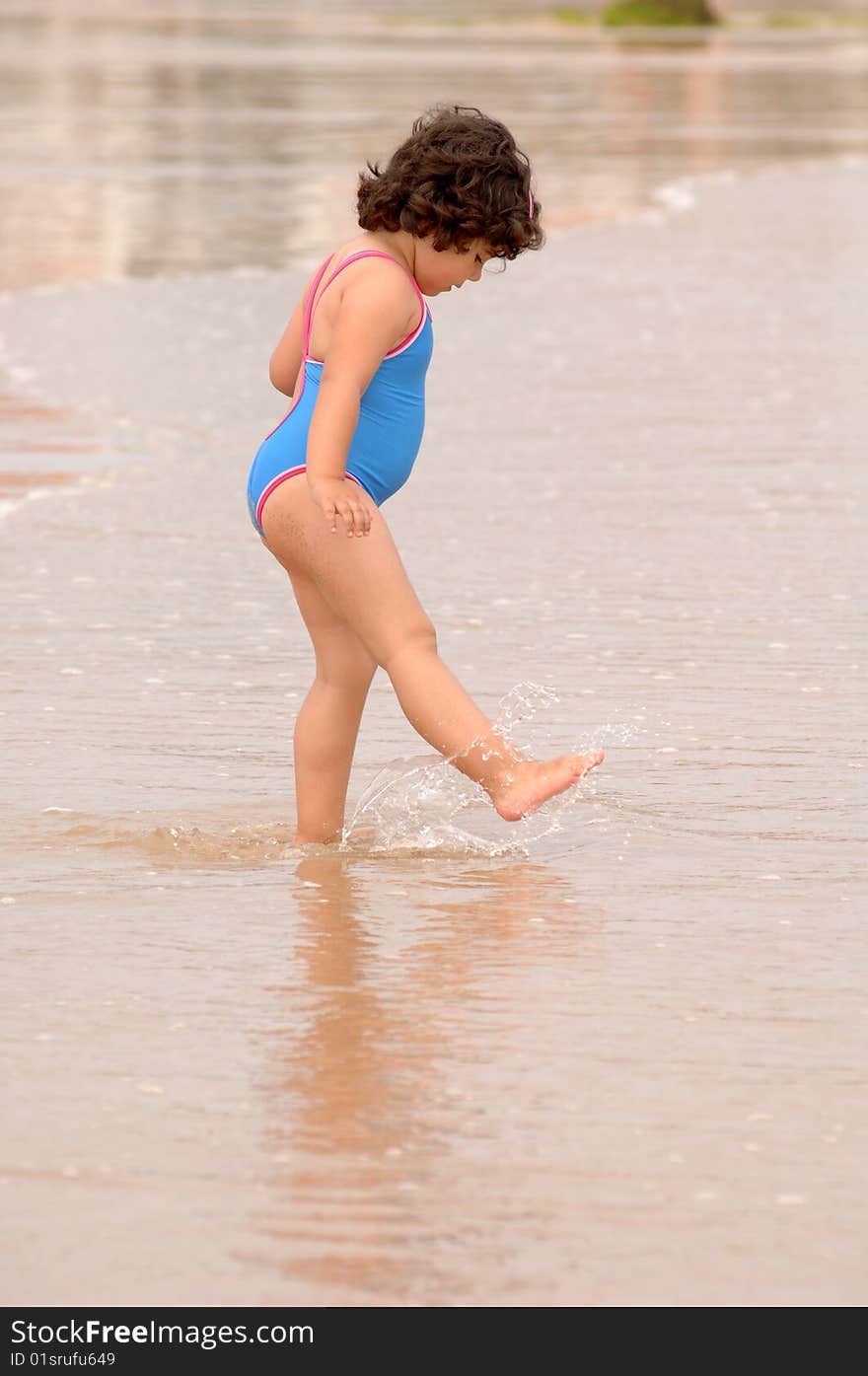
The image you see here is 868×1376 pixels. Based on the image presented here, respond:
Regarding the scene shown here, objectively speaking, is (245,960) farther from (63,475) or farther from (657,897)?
(63,475)

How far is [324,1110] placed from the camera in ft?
12.2

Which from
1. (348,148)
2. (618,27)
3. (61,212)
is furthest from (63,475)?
(618,27)

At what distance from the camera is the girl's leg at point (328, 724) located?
5.13 meters

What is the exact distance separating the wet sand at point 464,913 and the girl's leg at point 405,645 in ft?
0.66

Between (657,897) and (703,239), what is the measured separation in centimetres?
1251

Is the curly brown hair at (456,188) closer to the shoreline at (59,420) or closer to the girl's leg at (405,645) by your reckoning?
the girl's leg at (405,645)

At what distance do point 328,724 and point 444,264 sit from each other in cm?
92

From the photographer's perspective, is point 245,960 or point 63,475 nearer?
point 245,960

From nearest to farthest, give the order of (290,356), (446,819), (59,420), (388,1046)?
(388,1046), (290,356), (446,819), (59,420)

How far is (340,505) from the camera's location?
4.68 meters

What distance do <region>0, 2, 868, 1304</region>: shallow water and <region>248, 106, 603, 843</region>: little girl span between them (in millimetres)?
317

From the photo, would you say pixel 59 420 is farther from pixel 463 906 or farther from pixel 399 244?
pixel 463 906

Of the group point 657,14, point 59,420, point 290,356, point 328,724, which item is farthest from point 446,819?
point 657,14

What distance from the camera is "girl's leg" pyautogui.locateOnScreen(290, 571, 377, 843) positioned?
16.8 ft
